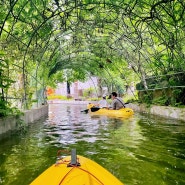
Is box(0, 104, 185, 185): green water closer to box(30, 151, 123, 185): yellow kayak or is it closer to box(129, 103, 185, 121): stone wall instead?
box(30, 151, 123, 185): yellow kayak

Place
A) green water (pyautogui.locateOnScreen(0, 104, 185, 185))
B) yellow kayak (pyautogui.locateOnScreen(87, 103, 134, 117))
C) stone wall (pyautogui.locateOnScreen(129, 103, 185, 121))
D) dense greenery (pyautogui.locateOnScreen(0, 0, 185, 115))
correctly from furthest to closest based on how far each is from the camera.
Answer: yellow kayak (pyautogui.locateOnScreen(87, 103, 134, 117)) → stone wall (pyautogui.locateOnScreen(129, 103, 185, 121)) → dense greenery (pyautogui.locateOnScreen(0, 0, 185, 115)) → green water (pyautogui.locateOnScreen(0, 104, 185, 185))

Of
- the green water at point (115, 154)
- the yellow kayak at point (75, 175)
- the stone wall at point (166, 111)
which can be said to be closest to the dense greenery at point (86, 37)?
the stone wall at point (166, 111)

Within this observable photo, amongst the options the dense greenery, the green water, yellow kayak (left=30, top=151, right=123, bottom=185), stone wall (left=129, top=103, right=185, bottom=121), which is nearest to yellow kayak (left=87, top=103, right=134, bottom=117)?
stone wall (left=129, top=103, right=185, bottom=121)

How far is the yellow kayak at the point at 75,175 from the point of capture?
3064mm

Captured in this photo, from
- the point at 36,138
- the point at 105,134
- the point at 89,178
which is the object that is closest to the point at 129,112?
the point at 105,134

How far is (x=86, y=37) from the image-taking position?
16.4 m

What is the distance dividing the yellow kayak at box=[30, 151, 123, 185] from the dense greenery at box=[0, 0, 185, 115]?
17.7 feet

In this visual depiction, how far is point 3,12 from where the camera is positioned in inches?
390

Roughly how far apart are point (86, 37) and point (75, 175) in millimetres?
13742

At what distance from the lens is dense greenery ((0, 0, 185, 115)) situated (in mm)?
9945

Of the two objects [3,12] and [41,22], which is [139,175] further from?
[41,22]

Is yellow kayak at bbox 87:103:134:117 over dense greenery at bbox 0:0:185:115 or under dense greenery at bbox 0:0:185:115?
under

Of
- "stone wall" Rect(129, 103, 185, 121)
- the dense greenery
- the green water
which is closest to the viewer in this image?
the green water

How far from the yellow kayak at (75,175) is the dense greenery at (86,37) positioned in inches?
212
